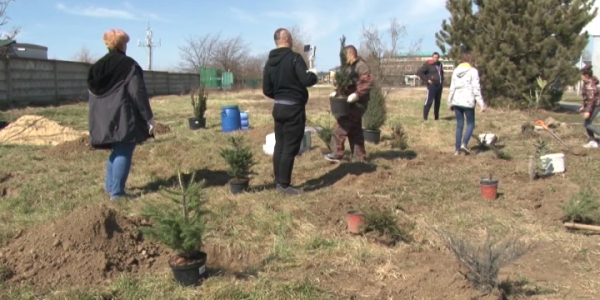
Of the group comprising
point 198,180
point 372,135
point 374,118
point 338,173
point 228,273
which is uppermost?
point 374,118

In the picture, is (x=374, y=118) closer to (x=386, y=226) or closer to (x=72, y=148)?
(x=386, y=226)

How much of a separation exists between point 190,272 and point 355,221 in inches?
63.1

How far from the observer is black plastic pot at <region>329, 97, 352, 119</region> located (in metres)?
6.48

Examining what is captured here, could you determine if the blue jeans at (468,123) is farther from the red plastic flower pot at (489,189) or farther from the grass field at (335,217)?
the red plastic flower pot at (489,189)

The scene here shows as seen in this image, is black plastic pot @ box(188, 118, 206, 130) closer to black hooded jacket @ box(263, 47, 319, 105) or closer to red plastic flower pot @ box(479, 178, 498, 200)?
black hooded jacket @ box(263, 47, 319, 105)

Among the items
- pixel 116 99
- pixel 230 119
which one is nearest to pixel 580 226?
pixel 116 99

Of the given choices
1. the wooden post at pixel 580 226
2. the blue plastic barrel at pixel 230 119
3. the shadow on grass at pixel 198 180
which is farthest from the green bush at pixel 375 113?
the wooden post at pixel 580 226

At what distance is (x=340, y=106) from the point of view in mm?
6504

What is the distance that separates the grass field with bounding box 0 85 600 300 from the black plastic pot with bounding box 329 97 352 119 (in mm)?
721

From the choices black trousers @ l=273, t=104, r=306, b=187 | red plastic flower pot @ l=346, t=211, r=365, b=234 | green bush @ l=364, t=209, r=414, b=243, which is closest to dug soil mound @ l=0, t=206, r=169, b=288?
red plastic flower pot @ l=346, t=211, r=365, b=234

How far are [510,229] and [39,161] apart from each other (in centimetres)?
641

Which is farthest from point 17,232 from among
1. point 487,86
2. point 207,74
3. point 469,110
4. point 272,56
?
point 207,74

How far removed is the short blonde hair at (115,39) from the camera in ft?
16.9

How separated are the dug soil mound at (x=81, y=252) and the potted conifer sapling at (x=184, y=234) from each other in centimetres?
47
